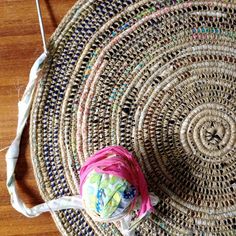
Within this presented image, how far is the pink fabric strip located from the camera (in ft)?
2.37

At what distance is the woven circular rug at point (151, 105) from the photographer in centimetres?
81

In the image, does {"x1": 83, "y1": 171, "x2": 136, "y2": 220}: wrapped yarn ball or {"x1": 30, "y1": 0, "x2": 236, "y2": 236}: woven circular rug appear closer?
{"x1": 83, "y1": 171, "x2": 136, "y2": 220}: wrapped yarn ball

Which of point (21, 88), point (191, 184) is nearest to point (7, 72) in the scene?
point (21, 88)

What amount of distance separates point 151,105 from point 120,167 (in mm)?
155

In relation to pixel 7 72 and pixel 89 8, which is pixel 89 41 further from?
pixel 7 72

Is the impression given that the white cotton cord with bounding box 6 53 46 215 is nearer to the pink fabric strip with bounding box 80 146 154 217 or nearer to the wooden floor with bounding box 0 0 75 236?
the wooden floor with bounding box 0 0 75 236

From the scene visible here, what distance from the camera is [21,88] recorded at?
85 cm

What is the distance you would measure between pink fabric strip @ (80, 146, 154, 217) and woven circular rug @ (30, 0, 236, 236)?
0.07 metres

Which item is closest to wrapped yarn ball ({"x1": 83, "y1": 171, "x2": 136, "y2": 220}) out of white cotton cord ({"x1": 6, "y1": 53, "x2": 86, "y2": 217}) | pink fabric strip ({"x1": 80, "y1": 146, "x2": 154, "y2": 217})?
pink fabric strip ({"x1": 80, "y1": 146, "x2": 154, "y2": 217})

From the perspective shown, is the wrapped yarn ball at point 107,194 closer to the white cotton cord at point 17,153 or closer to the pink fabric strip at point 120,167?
the pink fabric strip at point 120,167

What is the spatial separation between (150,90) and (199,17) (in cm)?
15

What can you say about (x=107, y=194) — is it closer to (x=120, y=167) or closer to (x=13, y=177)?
(x=120, y=167)

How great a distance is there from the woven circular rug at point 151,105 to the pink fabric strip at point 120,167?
0.07 meters

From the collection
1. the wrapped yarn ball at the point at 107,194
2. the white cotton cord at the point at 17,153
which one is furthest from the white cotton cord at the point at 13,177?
the wrapped yarn ball at the point at 107,194
